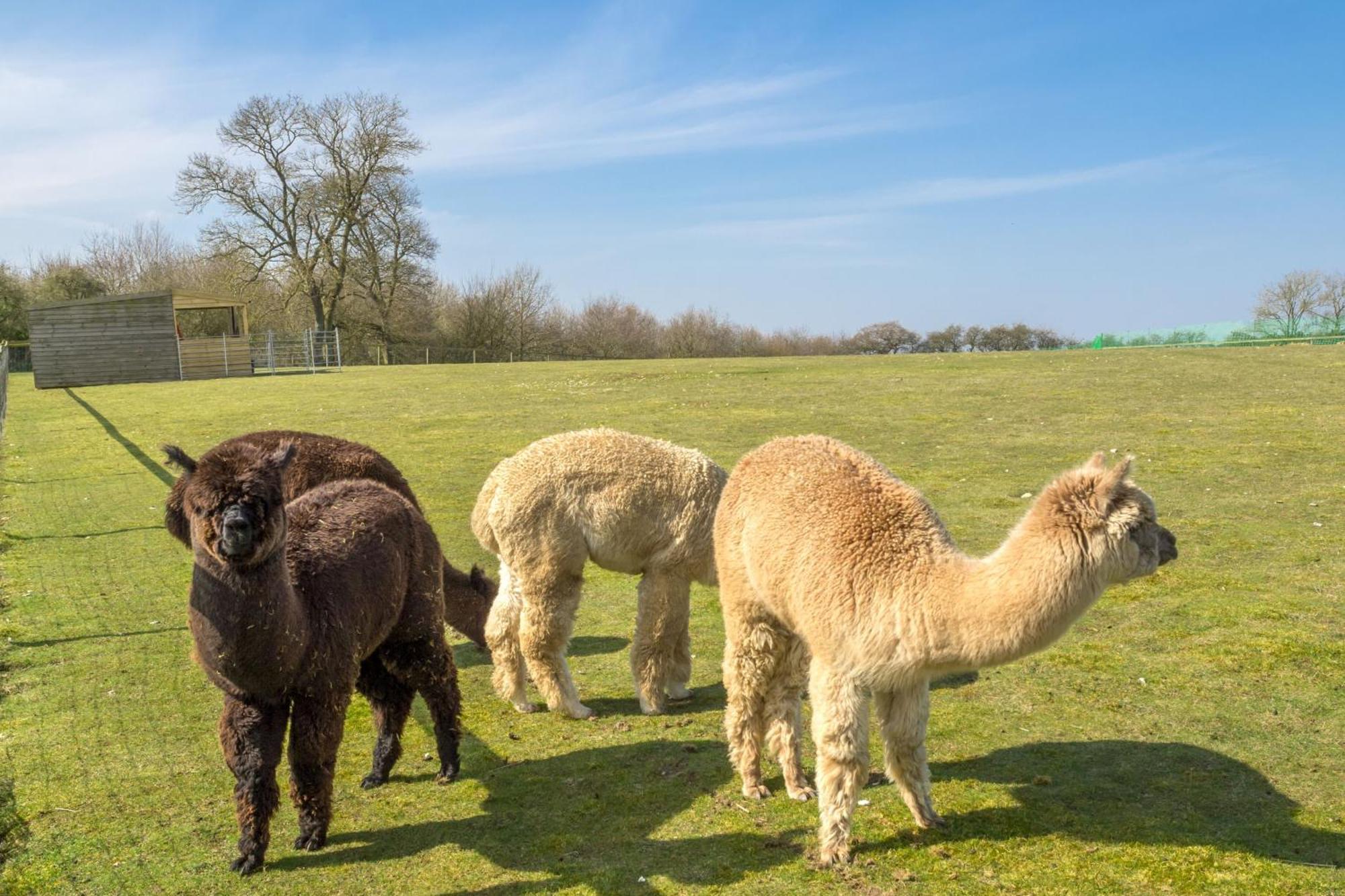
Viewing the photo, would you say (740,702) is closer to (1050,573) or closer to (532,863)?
(532,863)

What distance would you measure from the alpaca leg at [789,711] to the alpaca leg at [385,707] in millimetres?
2078

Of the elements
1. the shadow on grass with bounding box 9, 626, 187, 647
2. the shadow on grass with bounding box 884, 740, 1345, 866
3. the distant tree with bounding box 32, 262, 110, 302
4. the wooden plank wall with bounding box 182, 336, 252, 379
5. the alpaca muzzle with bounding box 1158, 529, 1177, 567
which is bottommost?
the shadow on grass with bounding box 884, 740, 1345, 866

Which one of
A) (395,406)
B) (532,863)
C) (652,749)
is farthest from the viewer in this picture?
(395,406)

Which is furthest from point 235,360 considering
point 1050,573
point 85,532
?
point 1050,573

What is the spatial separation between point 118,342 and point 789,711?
39.9 m

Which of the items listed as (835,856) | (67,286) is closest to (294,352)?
(67,286)

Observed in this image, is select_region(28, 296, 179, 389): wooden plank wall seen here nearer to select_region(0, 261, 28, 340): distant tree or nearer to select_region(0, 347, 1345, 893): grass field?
select_region(0, 261, 28, 340): distant tree

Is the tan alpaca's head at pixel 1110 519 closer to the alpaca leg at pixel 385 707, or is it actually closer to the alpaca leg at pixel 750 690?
the alpaca leg at pixel 750 690

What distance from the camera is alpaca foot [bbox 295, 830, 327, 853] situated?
4.70 m

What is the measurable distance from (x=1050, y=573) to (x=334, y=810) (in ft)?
12.3

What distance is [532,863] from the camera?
4.60 metres

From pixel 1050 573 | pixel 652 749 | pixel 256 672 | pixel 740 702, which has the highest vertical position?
pixel 1050 573

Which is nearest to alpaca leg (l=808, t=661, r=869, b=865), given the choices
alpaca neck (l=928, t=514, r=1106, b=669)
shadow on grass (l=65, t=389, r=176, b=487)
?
alpaca neck (l=928, t=514, r=1106, b=669)

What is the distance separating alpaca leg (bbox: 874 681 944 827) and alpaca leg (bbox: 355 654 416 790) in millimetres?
2691
